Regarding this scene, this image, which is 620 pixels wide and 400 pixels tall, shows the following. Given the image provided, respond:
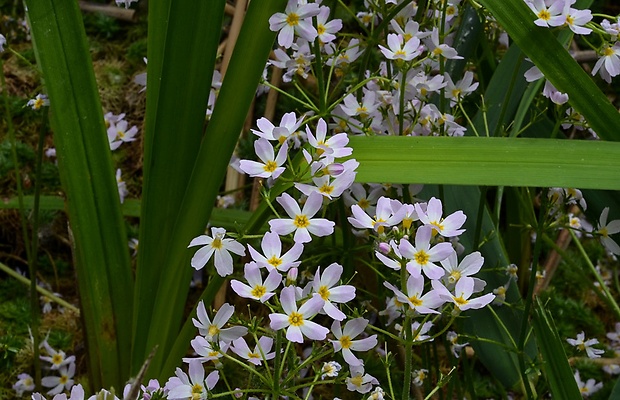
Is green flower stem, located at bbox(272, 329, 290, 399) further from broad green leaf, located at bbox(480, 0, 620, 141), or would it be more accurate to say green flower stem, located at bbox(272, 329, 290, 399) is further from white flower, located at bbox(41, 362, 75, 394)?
white flower, located at bbox(41, 362, 75, 394)

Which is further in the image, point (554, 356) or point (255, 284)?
point (554, 356)

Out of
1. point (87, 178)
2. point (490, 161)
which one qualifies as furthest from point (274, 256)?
point (87, 178)

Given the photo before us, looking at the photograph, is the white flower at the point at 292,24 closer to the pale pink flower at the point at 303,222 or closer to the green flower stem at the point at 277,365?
the pale pink flower at the point at 303,222

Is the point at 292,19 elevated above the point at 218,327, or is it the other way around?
the point at 292,19

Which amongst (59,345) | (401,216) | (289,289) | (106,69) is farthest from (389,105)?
(106,69)

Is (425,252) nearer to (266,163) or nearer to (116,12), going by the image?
(266,163)

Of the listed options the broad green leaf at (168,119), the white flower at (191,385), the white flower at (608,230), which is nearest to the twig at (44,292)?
the broad green leaf at (168,119)

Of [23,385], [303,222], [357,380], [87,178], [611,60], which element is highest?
[611,60]
